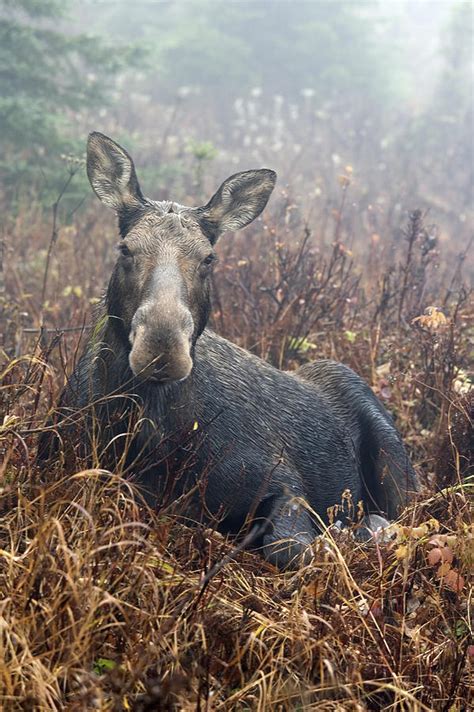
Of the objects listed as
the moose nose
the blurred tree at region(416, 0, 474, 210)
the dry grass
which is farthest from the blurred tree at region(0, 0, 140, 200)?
the blurred tree at region(416, 0, 474, 210)

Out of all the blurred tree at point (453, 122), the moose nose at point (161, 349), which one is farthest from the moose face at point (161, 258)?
the blurred tree at point (453, 122)

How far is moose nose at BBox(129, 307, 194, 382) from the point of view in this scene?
10.7ft

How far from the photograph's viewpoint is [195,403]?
4035mm

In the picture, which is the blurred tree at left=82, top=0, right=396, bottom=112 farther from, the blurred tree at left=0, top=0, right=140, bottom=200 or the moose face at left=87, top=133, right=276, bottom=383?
the moose face at left=87, top=133, right=276, bottom=383

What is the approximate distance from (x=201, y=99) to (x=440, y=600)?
58.0ft

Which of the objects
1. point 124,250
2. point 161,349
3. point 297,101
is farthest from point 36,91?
point 297,101

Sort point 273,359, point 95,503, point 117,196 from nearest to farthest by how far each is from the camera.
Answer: point 95,503 < point 117,196 < point 273,359

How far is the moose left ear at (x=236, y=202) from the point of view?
Result: 14.3 ft

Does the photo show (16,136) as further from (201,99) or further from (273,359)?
(201,99)

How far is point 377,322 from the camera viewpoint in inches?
257

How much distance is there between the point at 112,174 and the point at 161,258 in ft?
2.73

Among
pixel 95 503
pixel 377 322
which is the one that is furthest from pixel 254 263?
pixel 95 503

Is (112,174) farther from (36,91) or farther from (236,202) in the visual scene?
(36,91)

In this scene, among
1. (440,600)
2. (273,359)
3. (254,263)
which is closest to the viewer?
(440,600)
